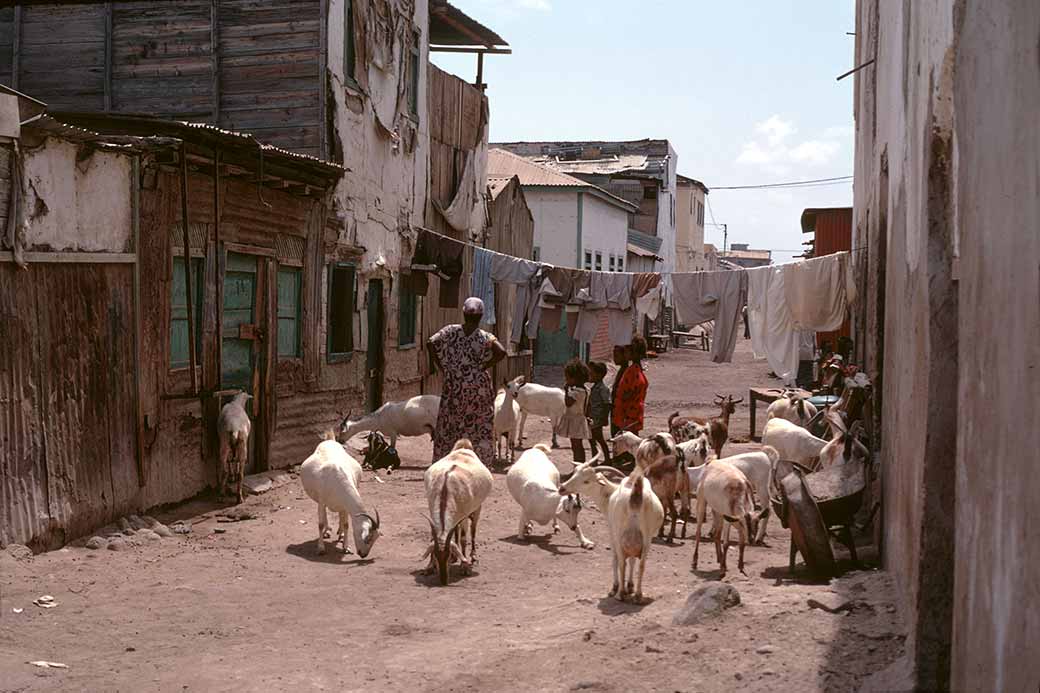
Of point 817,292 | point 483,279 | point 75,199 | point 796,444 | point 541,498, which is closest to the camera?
point 75,199

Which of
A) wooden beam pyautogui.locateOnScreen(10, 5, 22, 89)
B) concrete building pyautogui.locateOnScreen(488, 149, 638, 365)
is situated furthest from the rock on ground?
concrete building pyautogui.locateOnScreen(488, 149, 638, 365)

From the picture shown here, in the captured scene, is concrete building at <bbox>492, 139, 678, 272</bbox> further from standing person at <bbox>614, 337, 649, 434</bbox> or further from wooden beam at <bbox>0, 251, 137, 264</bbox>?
wooden beam at <bbox>0, 251, 137, 264</bbox>

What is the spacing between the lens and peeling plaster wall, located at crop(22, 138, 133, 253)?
8070mm

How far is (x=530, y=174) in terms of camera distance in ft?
120

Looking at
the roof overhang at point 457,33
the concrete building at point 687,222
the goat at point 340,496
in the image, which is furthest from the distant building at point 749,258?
the goat at point 340,496

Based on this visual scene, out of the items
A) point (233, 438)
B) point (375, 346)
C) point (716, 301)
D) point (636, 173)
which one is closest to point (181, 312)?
point (233, 438)

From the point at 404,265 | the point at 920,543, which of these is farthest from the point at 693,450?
the point at 404,265

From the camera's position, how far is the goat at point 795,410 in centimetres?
1227

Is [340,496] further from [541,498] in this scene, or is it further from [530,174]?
[530,174]

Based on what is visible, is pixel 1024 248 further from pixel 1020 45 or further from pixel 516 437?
pixel 516 437

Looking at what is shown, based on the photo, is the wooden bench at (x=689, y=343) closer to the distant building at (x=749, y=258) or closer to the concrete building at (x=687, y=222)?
the concrete building at (x=687, y=222)

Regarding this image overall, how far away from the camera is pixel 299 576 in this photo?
8.00m

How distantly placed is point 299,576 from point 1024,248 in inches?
241

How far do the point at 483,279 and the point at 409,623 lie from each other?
12.0m
